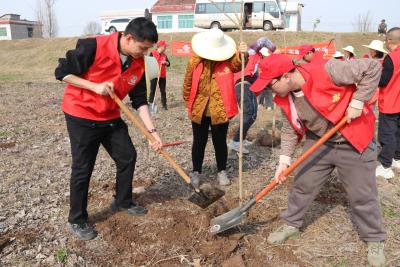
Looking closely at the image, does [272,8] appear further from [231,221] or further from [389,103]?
[231,221]

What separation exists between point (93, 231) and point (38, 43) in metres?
29.5

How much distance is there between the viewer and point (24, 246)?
3.07 metres

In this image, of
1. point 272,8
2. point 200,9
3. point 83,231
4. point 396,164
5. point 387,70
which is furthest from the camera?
point 200,9

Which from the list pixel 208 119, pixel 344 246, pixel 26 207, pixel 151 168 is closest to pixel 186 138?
pixel 151 168

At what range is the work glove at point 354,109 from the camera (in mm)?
2609

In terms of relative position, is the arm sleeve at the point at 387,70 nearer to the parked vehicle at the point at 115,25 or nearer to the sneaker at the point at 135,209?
the sneaker at the point at 135,209

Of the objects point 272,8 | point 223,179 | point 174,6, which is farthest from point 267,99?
point 174,6

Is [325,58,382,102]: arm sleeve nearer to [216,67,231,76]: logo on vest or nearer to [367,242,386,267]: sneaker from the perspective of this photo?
[367,242,386,267]: sneaker

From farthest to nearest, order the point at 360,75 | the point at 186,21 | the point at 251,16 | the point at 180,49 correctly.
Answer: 1. the point at 186,21
2. the point at 251,16
3. the point at 180,49
4. the point at 360,75

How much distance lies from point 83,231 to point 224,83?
2.07 m

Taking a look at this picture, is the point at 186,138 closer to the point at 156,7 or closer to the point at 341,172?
the point at 341,172

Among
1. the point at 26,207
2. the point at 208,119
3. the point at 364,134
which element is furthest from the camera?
the point at 208,119

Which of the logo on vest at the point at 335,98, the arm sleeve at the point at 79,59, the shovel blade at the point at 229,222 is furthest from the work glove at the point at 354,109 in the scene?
the arm sleeve at the point at 79,59

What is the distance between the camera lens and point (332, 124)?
2.87 metres
